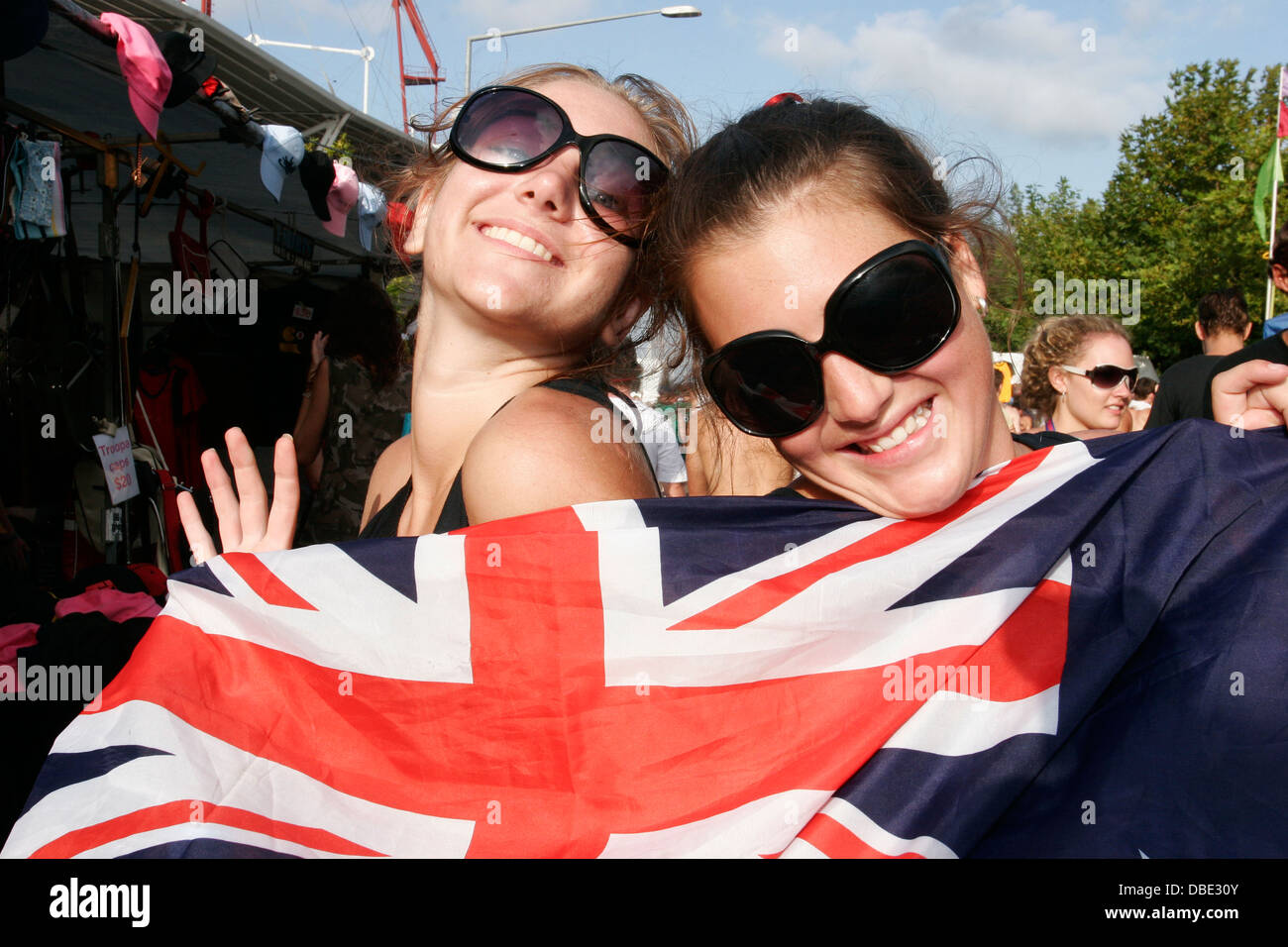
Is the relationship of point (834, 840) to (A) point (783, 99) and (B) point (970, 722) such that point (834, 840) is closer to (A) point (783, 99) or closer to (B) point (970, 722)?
(B) point (970, 722)

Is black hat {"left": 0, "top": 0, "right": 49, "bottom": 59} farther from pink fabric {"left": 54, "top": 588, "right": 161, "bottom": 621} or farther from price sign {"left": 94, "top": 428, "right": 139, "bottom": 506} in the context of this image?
price sign {"left": 94, "top": 428, "right": 139, "bottom": 506}

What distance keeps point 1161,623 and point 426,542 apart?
111cm

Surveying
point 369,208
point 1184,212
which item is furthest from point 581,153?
point 1184,212

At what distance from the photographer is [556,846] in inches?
50.8

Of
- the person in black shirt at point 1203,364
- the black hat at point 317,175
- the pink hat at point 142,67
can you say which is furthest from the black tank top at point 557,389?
the black hat at point 317,175

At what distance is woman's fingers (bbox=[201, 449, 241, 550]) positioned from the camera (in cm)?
162

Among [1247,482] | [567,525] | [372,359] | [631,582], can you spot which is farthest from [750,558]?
[372,359]

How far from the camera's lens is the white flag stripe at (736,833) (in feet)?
4.10

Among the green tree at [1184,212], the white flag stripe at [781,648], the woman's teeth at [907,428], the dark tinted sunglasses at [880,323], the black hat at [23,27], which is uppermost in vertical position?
the green tree at [1184,212]

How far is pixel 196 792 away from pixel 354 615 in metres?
0.33

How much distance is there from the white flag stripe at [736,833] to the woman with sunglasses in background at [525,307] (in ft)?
1.68

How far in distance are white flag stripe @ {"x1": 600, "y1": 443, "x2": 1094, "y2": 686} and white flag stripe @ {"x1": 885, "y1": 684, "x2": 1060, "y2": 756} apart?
0.09 m

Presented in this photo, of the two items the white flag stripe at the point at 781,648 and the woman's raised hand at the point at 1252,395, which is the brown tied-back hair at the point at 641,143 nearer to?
the white flag stripe at the point at 781,648

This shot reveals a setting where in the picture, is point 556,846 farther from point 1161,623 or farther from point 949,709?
point 1161,623
